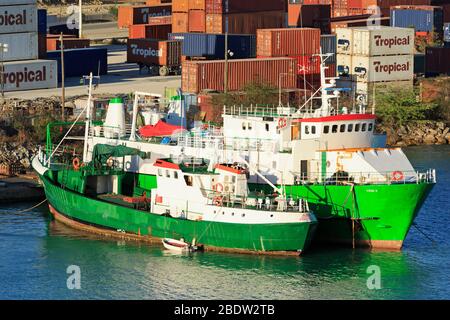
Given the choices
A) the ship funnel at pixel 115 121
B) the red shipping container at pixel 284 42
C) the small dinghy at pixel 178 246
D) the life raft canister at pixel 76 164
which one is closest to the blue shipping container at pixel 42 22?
the red shipping container at pixel 284 42

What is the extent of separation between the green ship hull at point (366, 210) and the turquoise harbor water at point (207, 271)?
661mm

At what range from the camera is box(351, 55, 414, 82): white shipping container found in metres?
90.1

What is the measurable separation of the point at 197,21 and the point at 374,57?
1999cm

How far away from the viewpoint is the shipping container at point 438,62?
99938mm

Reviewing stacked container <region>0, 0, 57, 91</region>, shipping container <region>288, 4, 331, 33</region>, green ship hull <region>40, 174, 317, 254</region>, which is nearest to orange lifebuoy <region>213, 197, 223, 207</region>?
green ship hull <region>40, 174, 317, 254</region>

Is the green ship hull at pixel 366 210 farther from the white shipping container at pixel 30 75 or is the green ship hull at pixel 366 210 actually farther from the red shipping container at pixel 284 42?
the white shipping container at pixel 30 75

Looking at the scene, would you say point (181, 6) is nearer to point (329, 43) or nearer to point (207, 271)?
point (329, 43)

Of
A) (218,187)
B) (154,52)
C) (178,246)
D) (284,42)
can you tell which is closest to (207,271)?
(178,246)

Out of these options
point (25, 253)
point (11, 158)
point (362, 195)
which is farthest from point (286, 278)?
point (11, 158)

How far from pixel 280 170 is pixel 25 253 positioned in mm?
10370

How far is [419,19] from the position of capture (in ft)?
360

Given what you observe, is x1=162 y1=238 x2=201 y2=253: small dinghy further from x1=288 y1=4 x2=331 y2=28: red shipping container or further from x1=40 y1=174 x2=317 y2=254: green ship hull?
x1=288 y1=4 x2=331 y2=28: red shipping container

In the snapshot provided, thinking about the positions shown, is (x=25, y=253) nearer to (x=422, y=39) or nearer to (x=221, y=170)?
(x=221, y=170)

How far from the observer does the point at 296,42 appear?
300 ft
